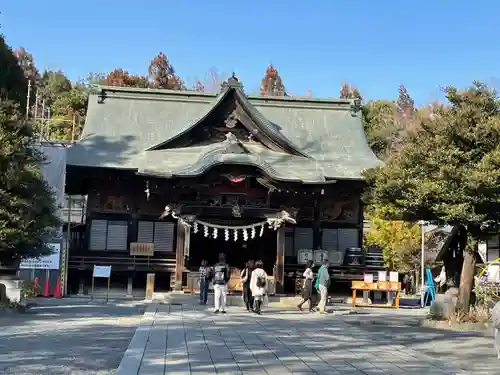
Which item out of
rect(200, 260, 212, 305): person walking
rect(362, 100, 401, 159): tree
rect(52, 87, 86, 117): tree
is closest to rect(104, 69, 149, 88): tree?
rect(52, 87, 86, 117): tree

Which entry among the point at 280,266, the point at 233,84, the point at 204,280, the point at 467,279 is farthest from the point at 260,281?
the point at 233,84

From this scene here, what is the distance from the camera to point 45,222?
16031 mm

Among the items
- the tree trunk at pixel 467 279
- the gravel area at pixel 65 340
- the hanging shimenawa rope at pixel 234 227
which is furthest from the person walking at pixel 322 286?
the gravel area at pixel 65 340

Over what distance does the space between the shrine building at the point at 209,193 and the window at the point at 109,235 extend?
0.04m

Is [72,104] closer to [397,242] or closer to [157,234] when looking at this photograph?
[157,234]

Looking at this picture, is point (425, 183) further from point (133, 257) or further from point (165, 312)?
point (133, 257)

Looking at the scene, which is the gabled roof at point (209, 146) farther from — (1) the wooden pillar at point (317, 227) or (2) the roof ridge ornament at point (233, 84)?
(1) the wooden pillar at point (317, 227)

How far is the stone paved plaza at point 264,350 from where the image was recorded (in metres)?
7.83

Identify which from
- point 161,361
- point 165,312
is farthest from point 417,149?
point 161,361

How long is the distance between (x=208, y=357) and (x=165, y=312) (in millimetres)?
7342

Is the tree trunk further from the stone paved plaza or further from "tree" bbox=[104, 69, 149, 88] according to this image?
"tree" bbox=[104, 69, 149, 88]

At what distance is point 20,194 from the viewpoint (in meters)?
15.5

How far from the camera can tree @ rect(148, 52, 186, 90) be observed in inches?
2062

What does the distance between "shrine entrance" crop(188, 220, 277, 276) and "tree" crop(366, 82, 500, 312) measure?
33.2 ft
